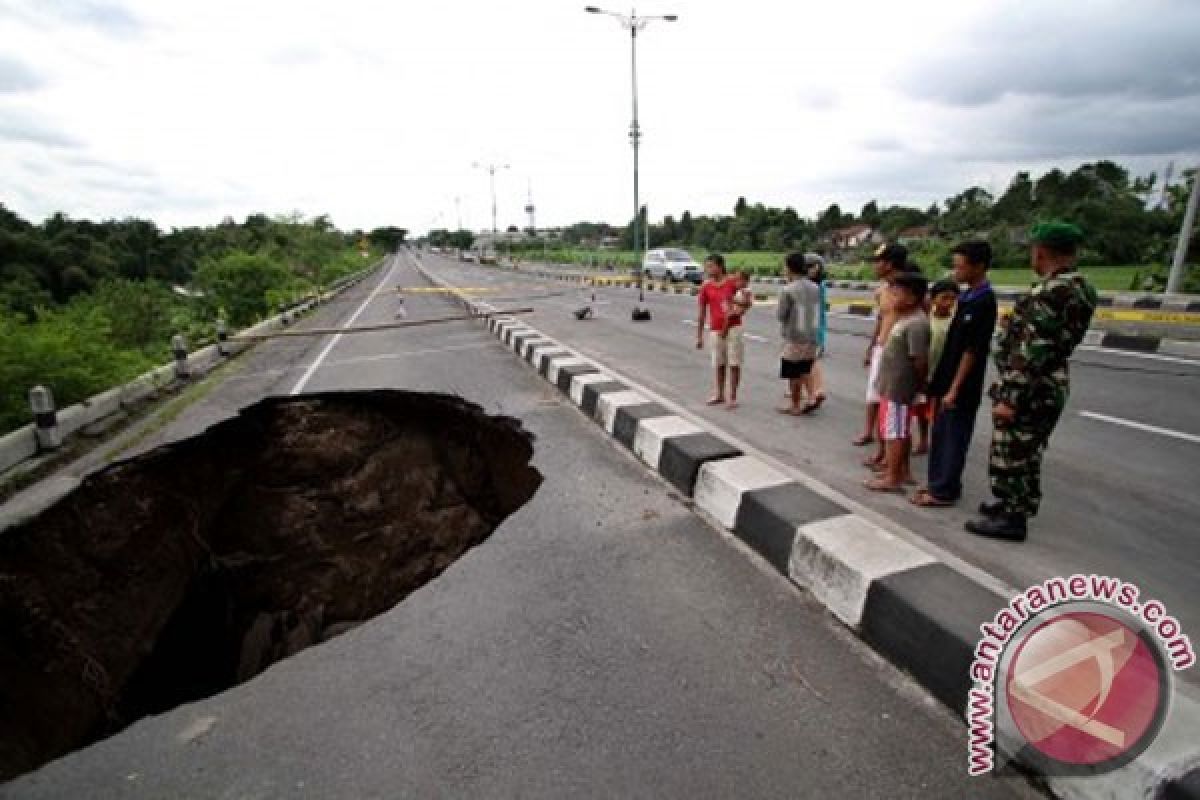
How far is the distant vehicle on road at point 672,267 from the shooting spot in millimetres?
29078

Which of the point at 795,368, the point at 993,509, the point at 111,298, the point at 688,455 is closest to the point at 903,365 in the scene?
the point at 993,509

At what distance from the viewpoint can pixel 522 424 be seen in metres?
5.79

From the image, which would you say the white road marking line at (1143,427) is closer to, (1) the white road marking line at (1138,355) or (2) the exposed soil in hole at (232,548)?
(1) the white road marking line at (1138,355)

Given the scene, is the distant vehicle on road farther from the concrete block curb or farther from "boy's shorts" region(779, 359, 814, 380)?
the concrete block curb

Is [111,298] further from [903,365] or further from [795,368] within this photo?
[903,365]

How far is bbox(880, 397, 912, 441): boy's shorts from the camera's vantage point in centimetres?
377

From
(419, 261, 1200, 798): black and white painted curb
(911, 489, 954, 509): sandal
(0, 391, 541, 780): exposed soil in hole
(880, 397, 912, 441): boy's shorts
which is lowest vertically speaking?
(0, 391, 541, 780): exposed soil in hole

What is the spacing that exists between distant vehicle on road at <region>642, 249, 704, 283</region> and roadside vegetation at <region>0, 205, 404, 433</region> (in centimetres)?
1626

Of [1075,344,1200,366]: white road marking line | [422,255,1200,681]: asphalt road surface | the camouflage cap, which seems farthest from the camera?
[1075,344,1200,366]: white road marking line

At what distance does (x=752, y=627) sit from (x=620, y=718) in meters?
0.77

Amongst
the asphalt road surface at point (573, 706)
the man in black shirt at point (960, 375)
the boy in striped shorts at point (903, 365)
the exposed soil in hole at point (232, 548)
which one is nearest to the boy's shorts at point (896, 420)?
the boy in striped shorts at point (903, 365)

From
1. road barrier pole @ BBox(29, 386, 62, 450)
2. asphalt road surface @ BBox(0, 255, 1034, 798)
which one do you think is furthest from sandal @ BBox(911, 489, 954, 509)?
road barrier pole @ BBox(29, 386, 62, 450)

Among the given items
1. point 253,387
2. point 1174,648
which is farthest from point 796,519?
point 253,387

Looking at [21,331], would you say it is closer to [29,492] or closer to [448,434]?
[29,492]
